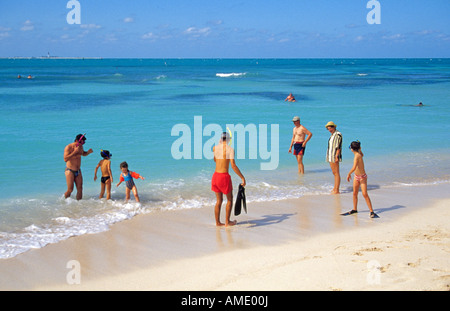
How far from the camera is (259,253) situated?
6.28m

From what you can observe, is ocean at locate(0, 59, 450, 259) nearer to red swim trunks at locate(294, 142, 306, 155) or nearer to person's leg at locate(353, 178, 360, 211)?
red swim trunks at locate(294, 142, 306, 155)

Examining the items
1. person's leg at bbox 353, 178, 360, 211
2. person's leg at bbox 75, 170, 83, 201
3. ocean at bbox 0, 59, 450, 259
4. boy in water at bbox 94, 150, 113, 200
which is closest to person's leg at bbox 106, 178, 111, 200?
boy in water at bbox 94, 150, 113, 200

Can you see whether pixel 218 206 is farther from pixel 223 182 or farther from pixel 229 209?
pixel 223 182

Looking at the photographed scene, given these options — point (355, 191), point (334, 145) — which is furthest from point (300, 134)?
point (355, 191)

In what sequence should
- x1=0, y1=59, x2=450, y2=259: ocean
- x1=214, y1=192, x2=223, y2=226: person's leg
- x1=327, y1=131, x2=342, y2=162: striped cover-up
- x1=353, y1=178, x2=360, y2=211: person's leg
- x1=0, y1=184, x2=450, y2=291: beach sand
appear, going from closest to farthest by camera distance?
x1=0, y1=184, x2=450, y2=291: beach sand → x1=214, y1=192, x2=223, y2=226: person's leg → x1=353, y1=178, x2=360, y2=211: person's leg → x1=0, y1=59, x2=450, y2=259: ocean → x1=327, y1=131, x2=342, y2=162: striped cover-up

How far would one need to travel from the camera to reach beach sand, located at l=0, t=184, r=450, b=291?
5.32 metres

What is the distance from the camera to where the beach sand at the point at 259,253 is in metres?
5.32

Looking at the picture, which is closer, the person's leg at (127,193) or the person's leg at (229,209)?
the person's leg at (229,209)

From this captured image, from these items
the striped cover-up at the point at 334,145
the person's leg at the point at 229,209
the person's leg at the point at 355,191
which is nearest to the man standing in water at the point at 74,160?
the person's leg at the point at 229,209

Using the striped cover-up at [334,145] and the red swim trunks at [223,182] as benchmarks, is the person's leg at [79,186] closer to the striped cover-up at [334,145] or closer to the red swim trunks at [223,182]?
the red swim trunks at [223,182]

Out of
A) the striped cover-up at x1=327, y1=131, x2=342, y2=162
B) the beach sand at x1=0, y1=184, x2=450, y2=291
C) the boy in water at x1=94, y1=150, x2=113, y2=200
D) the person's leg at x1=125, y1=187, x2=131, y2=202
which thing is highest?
the striped cover-up at x1=327, y1=131, x2=342, y2=162
